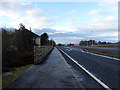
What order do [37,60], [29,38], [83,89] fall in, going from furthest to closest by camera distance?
[29,38] < [37,60] < [83,89]

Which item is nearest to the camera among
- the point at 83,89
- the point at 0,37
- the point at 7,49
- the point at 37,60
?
the point at 83,89

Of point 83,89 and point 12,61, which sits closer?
point 83,89

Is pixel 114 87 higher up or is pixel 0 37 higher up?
pixel 0 37

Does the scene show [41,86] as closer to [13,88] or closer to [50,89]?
[50,89]

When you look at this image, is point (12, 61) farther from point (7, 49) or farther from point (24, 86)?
point (24, 86)

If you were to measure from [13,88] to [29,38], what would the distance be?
28267 mm

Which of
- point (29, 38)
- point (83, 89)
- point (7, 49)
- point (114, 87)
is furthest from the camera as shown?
point (29, 38)

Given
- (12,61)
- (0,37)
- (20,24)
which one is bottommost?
(12,61)

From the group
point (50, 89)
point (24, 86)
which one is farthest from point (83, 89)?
point (24, 86)

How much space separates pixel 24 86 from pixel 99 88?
2837 millimetres

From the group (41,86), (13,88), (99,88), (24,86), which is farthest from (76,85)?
(13,88)

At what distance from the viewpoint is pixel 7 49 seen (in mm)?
16422

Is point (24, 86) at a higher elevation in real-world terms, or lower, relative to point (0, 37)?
lower

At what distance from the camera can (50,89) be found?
4762mm
